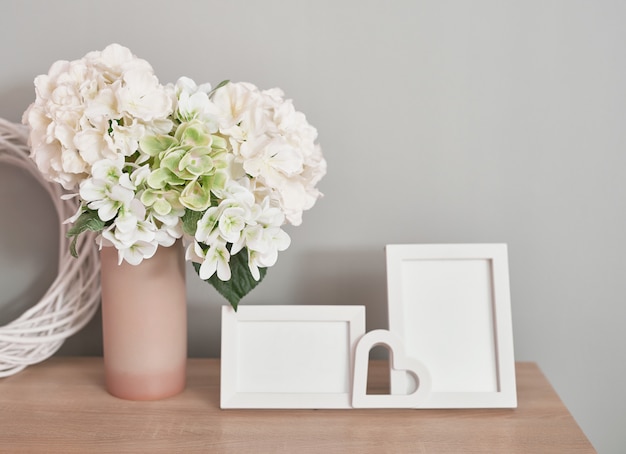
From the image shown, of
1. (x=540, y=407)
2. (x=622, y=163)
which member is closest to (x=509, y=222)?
(x=622, y=163)

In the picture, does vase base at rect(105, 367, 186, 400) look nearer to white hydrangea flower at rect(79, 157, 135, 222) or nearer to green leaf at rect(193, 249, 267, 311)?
green leaf at rect(193, 249, 267, 311)

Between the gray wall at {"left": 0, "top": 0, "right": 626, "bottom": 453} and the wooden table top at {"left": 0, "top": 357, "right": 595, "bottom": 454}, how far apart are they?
0.80 feet

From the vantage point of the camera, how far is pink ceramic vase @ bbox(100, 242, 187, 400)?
945 millimetres

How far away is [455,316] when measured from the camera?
1.00m

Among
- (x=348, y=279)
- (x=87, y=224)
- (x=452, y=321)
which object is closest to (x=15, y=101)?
(x=87, y=224)

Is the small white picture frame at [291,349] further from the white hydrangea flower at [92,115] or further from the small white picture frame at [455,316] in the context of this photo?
the white hydrangea flower at [92,115]

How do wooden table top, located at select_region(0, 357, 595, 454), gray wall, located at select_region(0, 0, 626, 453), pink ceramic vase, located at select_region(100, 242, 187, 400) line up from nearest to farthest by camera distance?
wooden table top, located at select_region(0, 357, 595, 454) < pink ceramic vase, located at select_region(100, 242, 187, 400) < gray wall, located at select_region(0, 0, 626, 453)

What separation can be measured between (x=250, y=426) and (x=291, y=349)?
14cm

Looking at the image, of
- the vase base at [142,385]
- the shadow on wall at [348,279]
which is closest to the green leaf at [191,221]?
the vase base at [142,385]

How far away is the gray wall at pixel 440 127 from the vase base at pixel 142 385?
0.24 m

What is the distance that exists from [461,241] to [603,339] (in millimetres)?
332

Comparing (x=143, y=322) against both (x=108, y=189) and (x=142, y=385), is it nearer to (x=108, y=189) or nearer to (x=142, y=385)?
(x=142, y=385)

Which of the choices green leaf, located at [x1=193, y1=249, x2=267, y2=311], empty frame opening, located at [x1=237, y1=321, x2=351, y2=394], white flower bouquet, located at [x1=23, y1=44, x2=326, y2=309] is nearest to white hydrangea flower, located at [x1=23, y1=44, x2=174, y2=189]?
white flower bouquet, located at [x1=23, y1=44, x2=326, y2=309]

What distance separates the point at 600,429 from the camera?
1.18m
